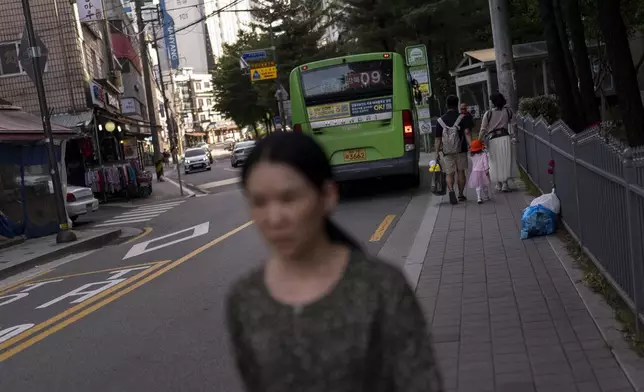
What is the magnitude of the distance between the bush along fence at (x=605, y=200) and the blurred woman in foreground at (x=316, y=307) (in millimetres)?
3361

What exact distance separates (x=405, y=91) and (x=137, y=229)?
284 inches

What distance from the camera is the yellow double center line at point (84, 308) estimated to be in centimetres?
769

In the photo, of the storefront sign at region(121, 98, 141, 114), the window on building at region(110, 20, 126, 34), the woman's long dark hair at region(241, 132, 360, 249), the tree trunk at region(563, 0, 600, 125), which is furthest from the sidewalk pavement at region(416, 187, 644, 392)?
the window on building at region(110, 20, 126, 34)

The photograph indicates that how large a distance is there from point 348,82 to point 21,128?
7.69 metres

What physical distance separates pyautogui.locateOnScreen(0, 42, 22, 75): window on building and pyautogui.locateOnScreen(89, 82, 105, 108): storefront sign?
2.72 metres

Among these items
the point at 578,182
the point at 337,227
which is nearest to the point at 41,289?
the point at 578,182

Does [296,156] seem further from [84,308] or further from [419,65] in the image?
[419,65]

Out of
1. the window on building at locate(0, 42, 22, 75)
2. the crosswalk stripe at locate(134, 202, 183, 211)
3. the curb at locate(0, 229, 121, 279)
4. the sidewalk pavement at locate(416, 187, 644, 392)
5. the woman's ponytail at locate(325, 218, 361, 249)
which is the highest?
the window on building at locate(0, 42, 22, 75)

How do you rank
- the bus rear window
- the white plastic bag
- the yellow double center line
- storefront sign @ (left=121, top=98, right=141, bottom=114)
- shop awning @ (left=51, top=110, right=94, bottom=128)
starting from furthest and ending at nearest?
storefront sign @ (left=121, top=98, right=141, bottom=114) → shop awning @ (left=51, top=110, right=94, bottom=128) → the bus rear window → the white plastic bag → the yellow double center line

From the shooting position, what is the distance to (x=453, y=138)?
13805 mm

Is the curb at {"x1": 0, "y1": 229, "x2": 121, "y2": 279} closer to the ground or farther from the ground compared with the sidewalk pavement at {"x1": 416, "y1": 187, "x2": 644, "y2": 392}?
closer to the ground

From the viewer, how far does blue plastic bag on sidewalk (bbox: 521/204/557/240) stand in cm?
970

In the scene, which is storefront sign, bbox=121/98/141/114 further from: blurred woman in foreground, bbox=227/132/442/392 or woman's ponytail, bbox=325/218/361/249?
blurred woman in foreground, bbox=227/132/442/392

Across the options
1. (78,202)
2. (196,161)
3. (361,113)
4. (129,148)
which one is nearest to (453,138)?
(361,113)
